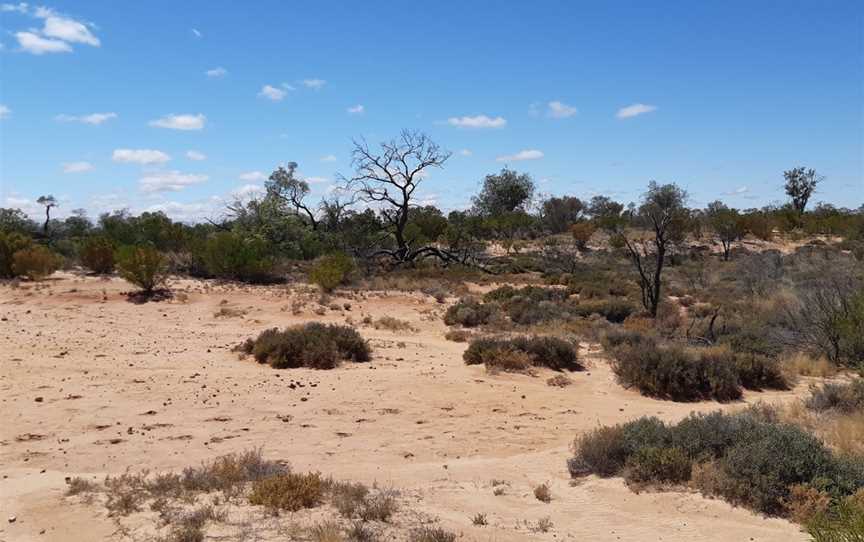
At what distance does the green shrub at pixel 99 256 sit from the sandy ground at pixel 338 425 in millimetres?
9647

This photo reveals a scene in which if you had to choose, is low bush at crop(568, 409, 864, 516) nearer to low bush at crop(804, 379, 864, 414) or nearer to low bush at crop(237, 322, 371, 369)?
low bush at crop(804, 379, 864, 414)

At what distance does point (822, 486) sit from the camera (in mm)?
6035

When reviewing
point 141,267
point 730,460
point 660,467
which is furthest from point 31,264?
point 730,460

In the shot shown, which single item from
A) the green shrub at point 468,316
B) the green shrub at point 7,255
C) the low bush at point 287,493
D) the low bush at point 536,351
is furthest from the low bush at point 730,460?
the green shrub at point 7,255

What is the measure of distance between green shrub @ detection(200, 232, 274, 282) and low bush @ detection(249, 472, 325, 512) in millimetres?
19951

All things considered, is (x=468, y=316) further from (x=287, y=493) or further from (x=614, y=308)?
(x=287, y=493)

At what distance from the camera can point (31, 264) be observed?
23.8 metres

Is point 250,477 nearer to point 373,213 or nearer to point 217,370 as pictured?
point 217,370

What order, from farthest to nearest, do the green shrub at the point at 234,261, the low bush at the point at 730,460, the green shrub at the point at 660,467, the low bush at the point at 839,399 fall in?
1. the green shrub at the point at 234,261
2. the low bush at the point at 839,399
3. the green shrub at the point at 660,467
4. the low bush at the point at 730,460

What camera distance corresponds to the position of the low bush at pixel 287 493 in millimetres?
6070

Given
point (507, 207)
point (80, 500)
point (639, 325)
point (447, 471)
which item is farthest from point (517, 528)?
point (507, 207)

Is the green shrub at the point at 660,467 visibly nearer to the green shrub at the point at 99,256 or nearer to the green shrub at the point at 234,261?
the green shrub at the point at 234,261

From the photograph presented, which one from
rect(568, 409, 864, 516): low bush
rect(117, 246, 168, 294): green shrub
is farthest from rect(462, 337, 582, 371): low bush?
rect(117, 246, 168, 294): green shrub

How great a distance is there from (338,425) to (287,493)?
10.5ft
